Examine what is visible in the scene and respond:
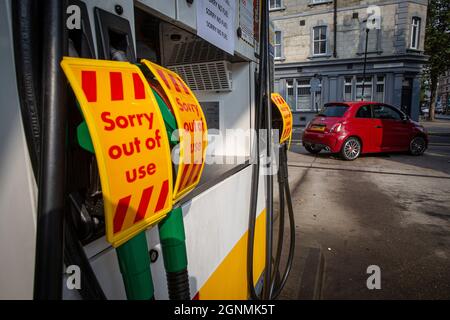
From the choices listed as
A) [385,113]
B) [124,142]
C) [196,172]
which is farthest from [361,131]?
[124,142]

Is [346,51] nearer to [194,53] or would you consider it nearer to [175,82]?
[194,53]

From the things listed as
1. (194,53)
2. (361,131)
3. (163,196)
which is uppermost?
(194,53)

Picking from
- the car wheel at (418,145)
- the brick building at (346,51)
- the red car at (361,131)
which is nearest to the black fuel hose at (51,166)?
the red car at (361,131)

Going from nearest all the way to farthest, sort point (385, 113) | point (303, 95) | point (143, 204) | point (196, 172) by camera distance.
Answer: point (143, 204), point (196, 172), point (385, 113), point (303, 95)

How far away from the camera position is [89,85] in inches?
20.1

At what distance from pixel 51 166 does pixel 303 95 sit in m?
20.3

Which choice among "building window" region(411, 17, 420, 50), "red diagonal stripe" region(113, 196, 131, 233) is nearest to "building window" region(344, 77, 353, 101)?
"building window" region(411, 17, 420, 50)

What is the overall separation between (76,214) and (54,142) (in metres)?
0.18

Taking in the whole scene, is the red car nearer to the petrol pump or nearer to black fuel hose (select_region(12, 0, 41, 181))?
the petrol pump

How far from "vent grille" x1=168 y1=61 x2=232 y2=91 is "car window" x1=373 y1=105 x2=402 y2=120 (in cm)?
780
